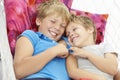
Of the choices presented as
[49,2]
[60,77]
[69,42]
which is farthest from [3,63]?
[49,2]

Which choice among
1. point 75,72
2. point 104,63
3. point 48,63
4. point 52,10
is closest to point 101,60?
point 104,63

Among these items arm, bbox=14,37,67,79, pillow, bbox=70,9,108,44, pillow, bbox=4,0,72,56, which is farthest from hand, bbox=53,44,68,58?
pillow, bbox=70,9,108,44

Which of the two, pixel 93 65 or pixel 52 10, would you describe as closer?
pixel 93 65

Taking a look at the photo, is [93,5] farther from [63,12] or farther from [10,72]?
[10,72]

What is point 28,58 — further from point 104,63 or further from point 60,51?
point 104,63

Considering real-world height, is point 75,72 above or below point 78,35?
below

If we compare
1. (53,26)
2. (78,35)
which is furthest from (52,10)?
(78,35)

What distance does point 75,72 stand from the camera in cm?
146

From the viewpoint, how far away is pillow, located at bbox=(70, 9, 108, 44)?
1815mm

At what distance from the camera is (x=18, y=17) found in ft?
5.35

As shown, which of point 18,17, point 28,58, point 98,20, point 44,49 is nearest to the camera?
point 28,58

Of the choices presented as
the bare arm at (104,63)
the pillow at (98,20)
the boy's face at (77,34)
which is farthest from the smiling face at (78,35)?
the pillow at (98,20)

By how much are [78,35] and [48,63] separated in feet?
0.65

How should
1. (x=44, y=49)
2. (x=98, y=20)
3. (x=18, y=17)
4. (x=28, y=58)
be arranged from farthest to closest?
1. (x=98, y=20)
2. (x=18, y=17)
3. (x=44, y=49)
4. (x=28, y=58)
